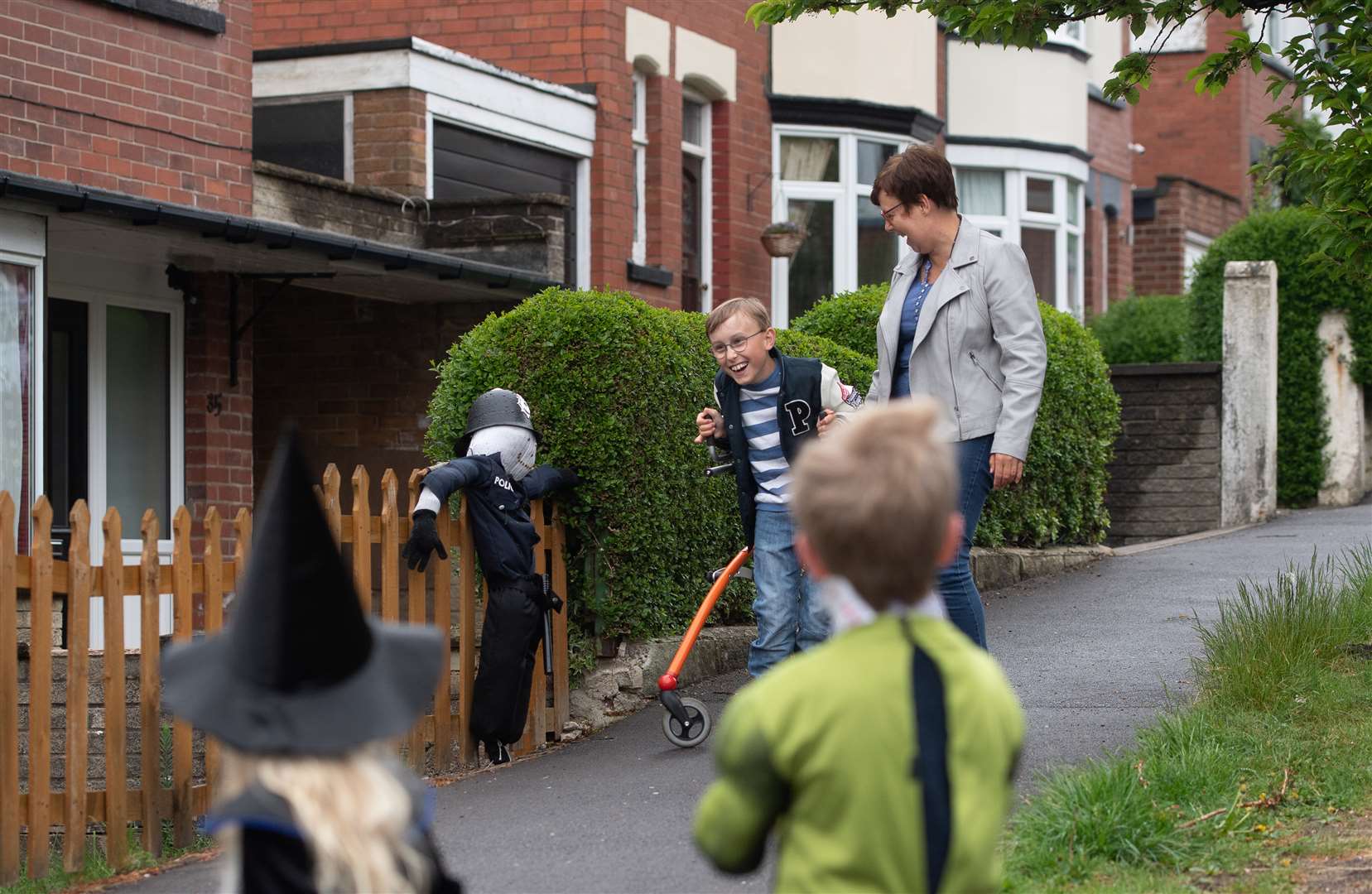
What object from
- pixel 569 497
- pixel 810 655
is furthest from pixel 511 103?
pixel 810 655

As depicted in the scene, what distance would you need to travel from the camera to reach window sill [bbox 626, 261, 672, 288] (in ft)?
50.6

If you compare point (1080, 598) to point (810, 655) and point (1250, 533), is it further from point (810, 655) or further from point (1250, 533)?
point (810, 655)

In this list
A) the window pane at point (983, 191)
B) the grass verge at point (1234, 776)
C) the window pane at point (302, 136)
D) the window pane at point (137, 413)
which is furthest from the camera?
the window pane at point (983, 191)

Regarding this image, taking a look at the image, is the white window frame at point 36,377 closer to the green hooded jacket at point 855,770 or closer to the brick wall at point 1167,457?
the green hooded jacket at point 855,770

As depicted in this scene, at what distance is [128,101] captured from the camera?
10812 millimetres

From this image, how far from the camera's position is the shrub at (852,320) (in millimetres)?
11594

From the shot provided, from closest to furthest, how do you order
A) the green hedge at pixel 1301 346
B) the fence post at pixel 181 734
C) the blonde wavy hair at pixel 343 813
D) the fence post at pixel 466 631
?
the blonde wavy hair at pixel 343 813
the fence post at pixel 181 734
the fence post at pixel 466 631
the green hedge at pixel 1301 346

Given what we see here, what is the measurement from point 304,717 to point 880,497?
0.86 metres

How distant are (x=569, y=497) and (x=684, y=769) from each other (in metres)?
1.45

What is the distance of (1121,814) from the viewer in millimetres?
5059

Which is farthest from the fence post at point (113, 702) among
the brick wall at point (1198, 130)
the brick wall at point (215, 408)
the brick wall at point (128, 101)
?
the brick wall at point (1198, 130)

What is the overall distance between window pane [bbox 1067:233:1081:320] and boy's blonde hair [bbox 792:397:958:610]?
19.5 m

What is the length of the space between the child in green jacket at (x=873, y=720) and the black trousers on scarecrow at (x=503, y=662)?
4559 millimetres

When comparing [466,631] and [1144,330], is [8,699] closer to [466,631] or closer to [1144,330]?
[466,631]
